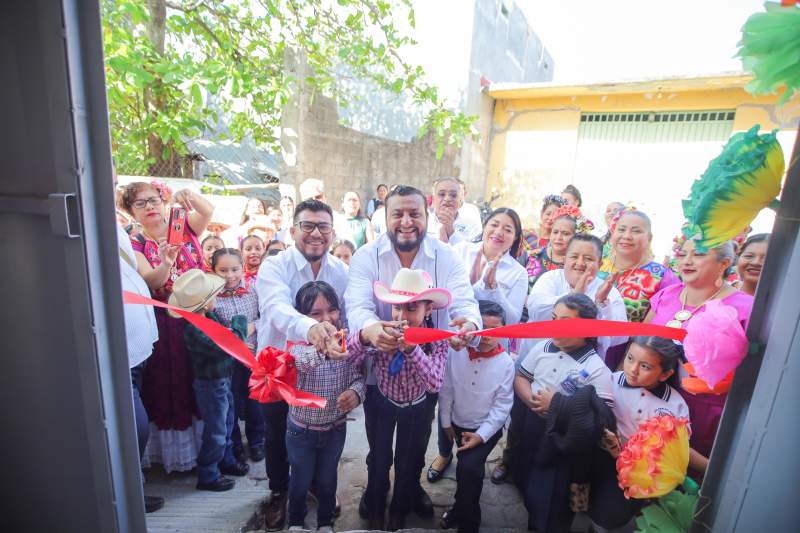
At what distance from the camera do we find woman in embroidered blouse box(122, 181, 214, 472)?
8.77 ft

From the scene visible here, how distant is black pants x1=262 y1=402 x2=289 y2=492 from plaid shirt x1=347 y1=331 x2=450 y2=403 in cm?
67

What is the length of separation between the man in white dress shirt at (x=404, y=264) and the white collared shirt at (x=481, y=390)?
318mm

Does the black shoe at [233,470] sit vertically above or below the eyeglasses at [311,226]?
below

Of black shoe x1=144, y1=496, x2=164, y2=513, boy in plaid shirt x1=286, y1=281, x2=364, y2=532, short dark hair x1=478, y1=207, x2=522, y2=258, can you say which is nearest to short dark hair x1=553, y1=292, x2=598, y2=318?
short dark hair x1=478, y1=207, x2=522, y2=258

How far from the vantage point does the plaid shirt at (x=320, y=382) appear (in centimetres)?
217

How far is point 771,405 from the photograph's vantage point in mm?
1059

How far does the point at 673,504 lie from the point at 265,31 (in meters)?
7.02

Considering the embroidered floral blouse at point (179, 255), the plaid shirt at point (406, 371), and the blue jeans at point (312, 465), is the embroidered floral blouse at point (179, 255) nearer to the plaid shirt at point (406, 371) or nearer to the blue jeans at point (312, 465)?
the blue jeans at point (312, 465)

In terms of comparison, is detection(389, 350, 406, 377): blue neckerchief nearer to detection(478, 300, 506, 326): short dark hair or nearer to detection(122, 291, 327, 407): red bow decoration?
detection(122, 291, 327, 407): red bow decoration

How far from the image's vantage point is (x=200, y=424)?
9.66 ft

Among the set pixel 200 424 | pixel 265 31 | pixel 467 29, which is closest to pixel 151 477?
pixel 200 424

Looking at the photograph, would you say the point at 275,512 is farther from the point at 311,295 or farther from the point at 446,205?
the point at 446,205

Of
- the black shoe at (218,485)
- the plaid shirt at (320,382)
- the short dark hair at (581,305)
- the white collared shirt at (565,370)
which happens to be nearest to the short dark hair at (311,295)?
the plaid shirt at (320,382)

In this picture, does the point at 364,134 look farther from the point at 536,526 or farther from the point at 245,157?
the point at 536,526
